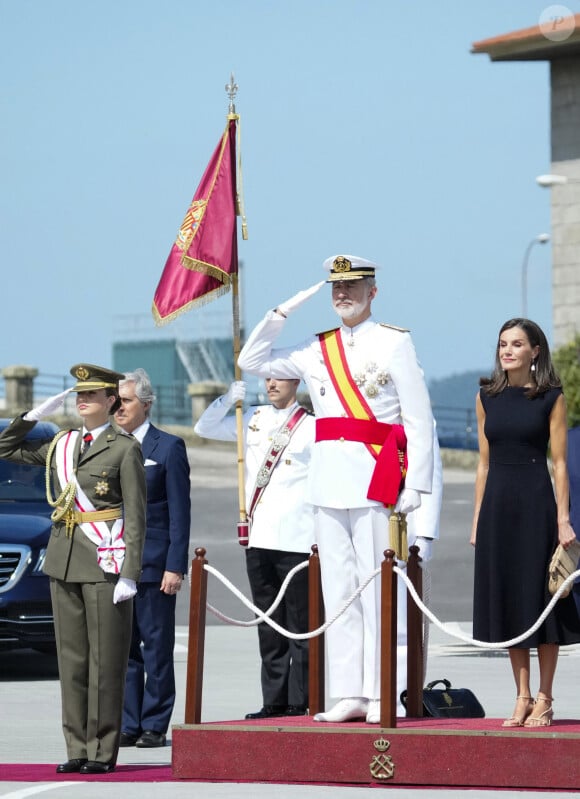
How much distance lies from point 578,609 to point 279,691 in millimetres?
2671

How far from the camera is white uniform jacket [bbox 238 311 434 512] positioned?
914 centimetres

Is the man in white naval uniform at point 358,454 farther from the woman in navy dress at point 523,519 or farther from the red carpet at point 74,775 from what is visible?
the red carpet at point 74,775

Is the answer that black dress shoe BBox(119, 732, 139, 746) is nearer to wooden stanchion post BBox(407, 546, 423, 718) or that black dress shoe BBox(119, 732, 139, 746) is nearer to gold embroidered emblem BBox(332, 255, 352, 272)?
wooden stanchion post BBox(407, 546, 423, 718)

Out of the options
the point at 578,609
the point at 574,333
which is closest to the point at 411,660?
the point at 578,609

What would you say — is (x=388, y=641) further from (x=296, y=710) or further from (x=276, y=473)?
(x=276, y=473)

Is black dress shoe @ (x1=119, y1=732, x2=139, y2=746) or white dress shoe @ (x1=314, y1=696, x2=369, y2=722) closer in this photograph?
white dress shoe @ (x1=314, y1=696, x2=369, y2=722)

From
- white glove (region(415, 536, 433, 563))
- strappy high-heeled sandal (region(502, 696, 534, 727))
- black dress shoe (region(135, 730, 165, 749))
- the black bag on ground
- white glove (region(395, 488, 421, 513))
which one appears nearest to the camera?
strappy high-heeled sandal (region(502, 696, 534, 727))

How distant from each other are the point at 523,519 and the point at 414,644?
106 centimetres

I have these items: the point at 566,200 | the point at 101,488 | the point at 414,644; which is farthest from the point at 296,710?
the point at 566,200

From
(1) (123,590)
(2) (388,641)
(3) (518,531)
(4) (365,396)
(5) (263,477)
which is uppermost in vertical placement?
(4) (365,396)

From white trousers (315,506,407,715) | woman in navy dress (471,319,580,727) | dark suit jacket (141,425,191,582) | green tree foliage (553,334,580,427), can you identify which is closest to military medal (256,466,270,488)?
dark suit jacket (141,425,191,582)

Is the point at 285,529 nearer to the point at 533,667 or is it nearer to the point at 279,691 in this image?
the point at 279,691

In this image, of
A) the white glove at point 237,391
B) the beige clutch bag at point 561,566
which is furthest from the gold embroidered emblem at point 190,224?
the beige clutch bag at point 561,566

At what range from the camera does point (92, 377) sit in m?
9.69
